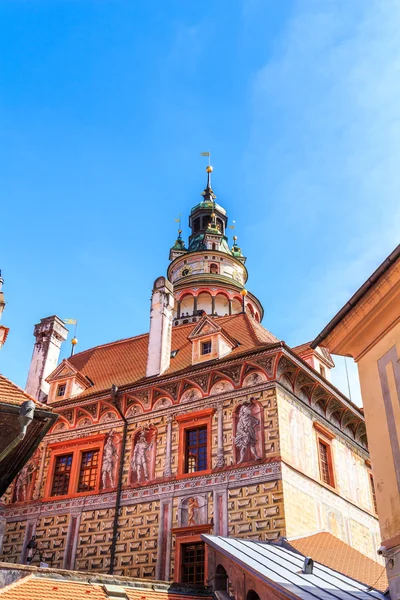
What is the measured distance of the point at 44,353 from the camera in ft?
60.7

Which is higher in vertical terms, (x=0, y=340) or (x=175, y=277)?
(x=175, y=277)

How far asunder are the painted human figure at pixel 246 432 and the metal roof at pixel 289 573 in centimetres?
235

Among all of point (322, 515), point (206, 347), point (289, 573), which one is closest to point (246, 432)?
point (322, 515)

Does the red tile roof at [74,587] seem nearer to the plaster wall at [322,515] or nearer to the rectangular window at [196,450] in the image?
the plaster wall at [322,515]

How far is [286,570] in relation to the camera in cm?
984

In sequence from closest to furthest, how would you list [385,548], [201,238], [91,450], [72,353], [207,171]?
[385,548] → [91,450] → [72,353] → [201,238] → [207,171]

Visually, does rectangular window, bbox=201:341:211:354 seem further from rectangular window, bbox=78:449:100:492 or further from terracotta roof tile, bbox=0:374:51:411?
terracotta roof tile, bbox=0:374:51:411

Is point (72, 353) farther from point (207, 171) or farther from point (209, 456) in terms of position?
point (207, 171)

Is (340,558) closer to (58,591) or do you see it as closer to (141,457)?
(141,457)

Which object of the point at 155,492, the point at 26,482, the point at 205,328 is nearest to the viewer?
the point at 155,492

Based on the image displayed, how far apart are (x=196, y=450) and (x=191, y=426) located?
0.62 metres

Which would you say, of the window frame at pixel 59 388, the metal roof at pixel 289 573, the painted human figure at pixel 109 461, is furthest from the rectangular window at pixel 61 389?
the metal roof at pixel 289 573

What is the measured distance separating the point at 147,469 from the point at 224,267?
14.3 m

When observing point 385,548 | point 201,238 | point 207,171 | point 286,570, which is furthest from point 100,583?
point 207,171
